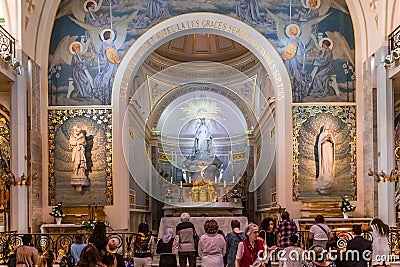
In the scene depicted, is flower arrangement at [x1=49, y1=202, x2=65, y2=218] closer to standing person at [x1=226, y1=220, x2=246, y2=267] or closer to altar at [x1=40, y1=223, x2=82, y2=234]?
altar at [x1=40, y1=223, x2=82, y2=234]

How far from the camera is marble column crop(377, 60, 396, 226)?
→ 18.3m

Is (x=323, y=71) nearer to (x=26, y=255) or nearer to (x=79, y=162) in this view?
(x=79, y=162)

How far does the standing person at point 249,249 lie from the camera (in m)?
9.68

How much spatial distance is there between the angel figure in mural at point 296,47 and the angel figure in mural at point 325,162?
1307 mm

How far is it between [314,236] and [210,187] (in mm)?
13267

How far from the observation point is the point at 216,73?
94.8 ft

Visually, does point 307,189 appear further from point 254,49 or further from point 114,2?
point 114,2

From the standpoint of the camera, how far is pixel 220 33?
21422mm

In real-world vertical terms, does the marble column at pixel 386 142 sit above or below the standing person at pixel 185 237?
above

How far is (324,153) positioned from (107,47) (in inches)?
273

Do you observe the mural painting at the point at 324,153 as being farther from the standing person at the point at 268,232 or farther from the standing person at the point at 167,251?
the standing person at the point at 167,251

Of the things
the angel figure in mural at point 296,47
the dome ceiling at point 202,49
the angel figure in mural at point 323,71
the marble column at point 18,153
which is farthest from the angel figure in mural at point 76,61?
the dome ceiling at point 202,49

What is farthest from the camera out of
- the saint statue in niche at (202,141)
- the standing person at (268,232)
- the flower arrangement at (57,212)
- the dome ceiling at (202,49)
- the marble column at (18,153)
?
the saint statue in niche at (202,141)

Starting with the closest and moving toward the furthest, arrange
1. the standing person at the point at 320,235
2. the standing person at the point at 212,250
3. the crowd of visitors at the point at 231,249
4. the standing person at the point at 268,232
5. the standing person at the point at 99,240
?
the standing person at the point at 99,240
the crowd of visitors at the point at 231,249
the standing person at the point at 212,250
the standing person at the point at 268,232
the standing person at the point at 320,235
